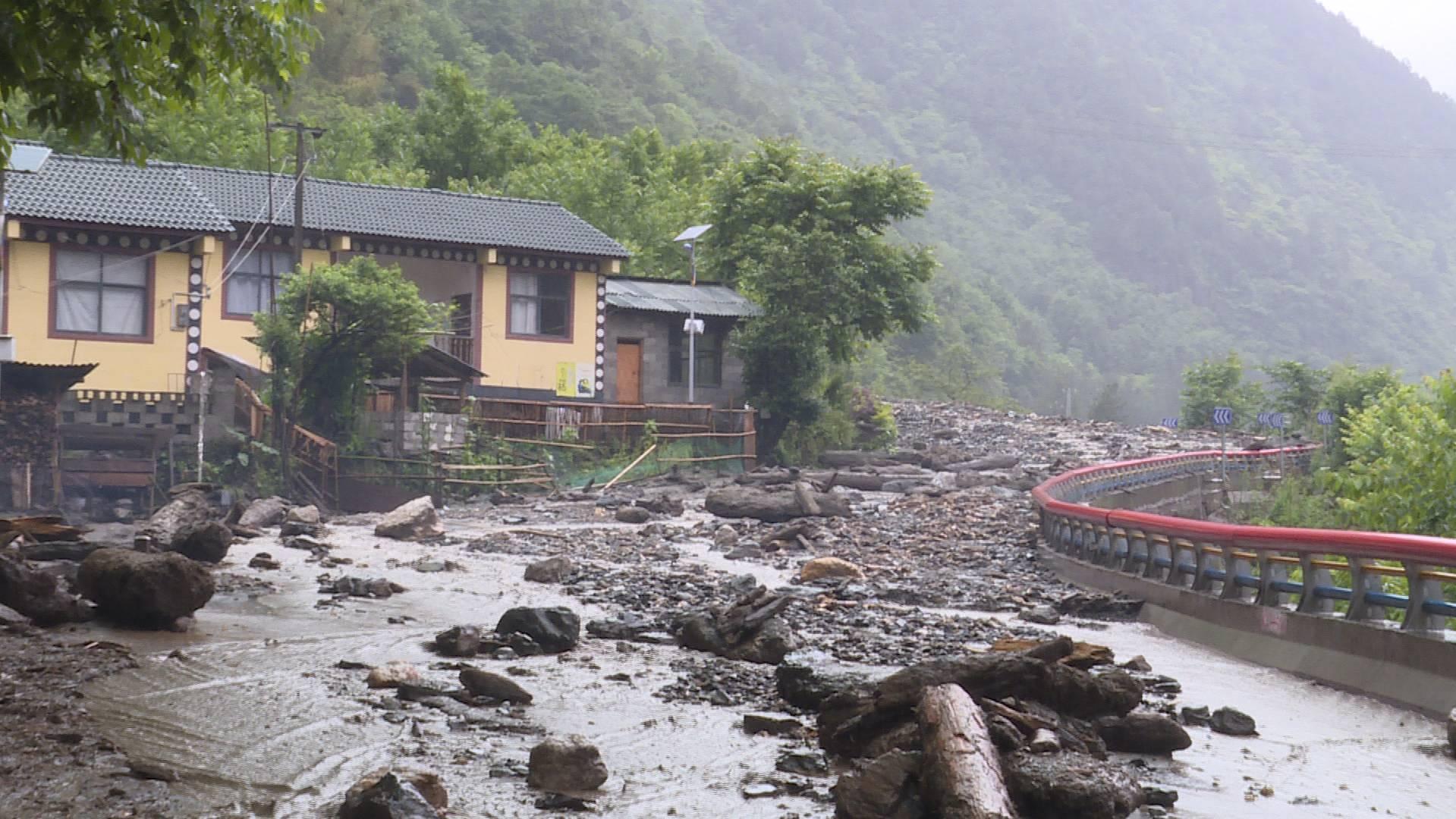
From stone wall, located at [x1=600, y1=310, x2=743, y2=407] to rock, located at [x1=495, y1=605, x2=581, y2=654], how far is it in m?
30.7

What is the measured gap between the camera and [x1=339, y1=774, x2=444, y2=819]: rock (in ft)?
20.3

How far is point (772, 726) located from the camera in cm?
891

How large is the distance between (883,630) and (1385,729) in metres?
4.80

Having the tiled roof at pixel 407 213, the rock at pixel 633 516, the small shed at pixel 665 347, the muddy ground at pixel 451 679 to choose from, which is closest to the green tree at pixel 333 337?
the tiled roof at pixel 407 213

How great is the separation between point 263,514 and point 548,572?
27.7 feet

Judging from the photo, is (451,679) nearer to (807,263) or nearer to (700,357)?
(807,263)

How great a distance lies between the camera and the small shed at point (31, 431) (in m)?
27.6

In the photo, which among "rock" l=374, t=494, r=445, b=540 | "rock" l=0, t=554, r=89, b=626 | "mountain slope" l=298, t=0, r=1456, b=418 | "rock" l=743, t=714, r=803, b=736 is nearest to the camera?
"rock" l=743, t=714, r=803, b=736

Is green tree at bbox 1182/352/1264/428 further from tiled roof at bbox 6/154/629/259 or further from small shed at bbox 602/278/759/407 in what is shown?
tiled roof at bbox 6/154/629/259

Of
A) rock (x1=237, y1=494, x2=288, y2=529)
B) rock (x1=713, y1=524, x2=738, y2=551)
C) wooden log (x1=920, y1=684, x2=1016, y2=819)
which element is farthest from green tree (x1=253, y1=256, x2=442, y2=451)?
wooden log (x1=920, y1=684, x2=1016, y2=819)

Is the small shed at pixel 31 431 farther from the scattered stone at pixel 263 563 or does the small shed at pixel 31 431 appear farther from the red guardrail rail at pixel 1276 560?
the red guardrail rail at pixel 1276 560

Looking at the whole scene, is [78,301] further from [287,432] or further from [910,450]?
[910,450]

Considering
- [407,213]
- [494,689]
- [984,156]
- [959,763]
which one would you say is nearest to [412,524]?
[494,689]

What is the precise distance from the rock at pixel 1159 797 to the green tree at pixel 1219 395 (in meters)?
67.2
